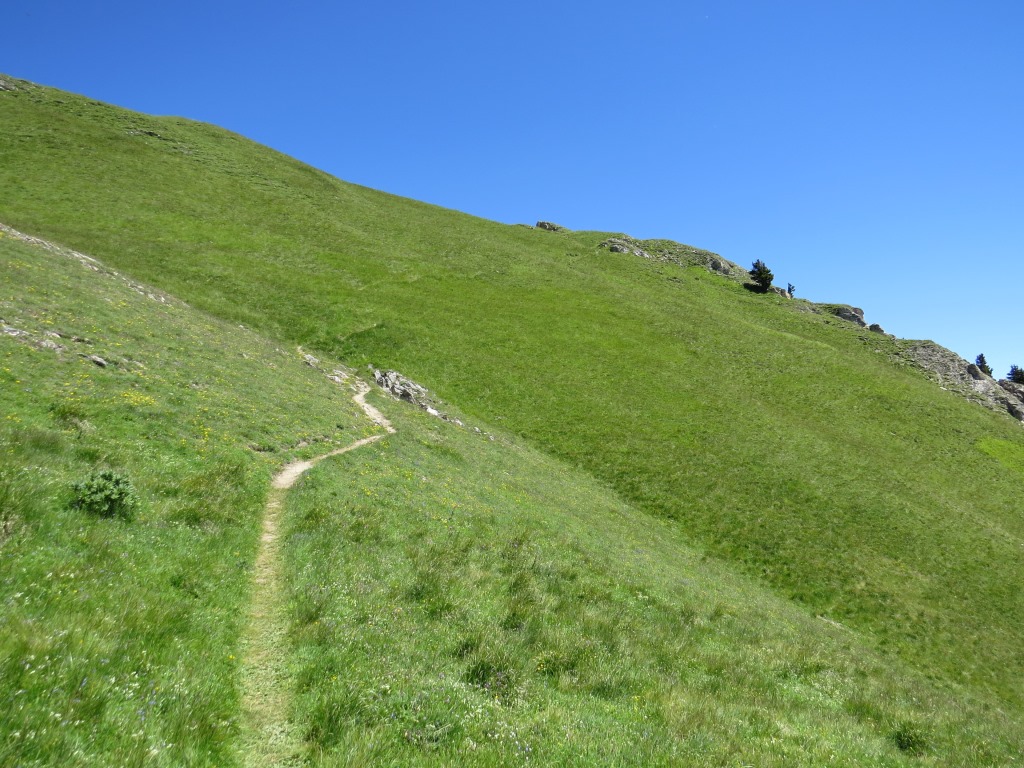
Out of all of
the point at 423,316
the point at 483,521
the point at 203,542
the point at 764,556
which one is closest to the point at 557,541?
the point at 483,521

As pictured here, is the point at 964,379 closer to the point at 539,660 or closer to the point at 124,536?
the point at 539,660

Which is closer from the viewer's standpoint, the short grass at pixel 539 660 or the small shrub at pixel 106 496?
the short grass at pixel 539 660

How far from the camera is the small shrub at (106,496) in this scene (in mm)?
9984

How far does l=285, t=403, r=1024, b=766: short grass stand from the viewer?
770 cm

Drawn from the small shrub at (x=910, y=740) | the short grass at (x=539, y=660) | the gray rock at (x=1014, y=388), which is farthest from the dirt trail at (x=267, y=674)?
the gray rock at (x=1014, y=388)

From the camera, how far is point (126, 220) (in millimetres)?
59156

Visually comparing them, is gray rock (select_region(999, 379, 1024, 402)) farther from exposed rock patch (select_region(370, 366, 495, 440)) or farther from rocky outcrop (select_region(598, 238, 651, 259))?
exposed rock patch (select_region(370, 366, 495, 440))

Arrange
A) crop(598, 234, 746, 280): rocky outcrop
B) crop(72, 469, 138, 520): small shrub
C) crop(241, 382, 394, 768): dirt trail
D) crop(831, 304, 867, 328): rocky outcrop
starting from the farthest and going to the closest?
crop(598, 234, 746, 280): rocky outcrop, crop(831, 304, 867, 328): rocky outcrop, crop(72, 469, 138, 520): small shrub, crop(241, 382, 394, 768): dirt trail

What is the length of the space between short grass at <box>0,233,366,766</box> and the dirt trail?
28 centimetres

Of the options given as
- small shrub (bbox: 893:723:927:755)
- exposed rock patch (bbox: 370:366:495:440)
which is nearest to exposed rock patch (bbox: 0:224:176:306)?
exposed rock patch (bbox: 370:366:495:440)

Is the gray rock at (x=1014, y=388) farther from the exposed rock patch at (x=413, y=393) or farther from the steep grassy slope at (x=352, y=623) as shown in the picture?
the exposed rock patch at (x=413, y=393)

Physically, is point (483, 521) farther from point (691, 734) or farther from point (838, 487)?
point (838, 487)

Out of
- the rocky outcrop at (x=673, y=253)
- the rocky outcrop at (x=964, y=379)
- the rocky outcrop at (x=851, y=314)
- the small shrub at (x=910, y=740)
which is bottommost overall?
the small shrub at (x=910, y=740)

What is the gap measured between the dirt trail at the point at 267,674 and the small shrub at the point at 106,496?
9.80 feet
